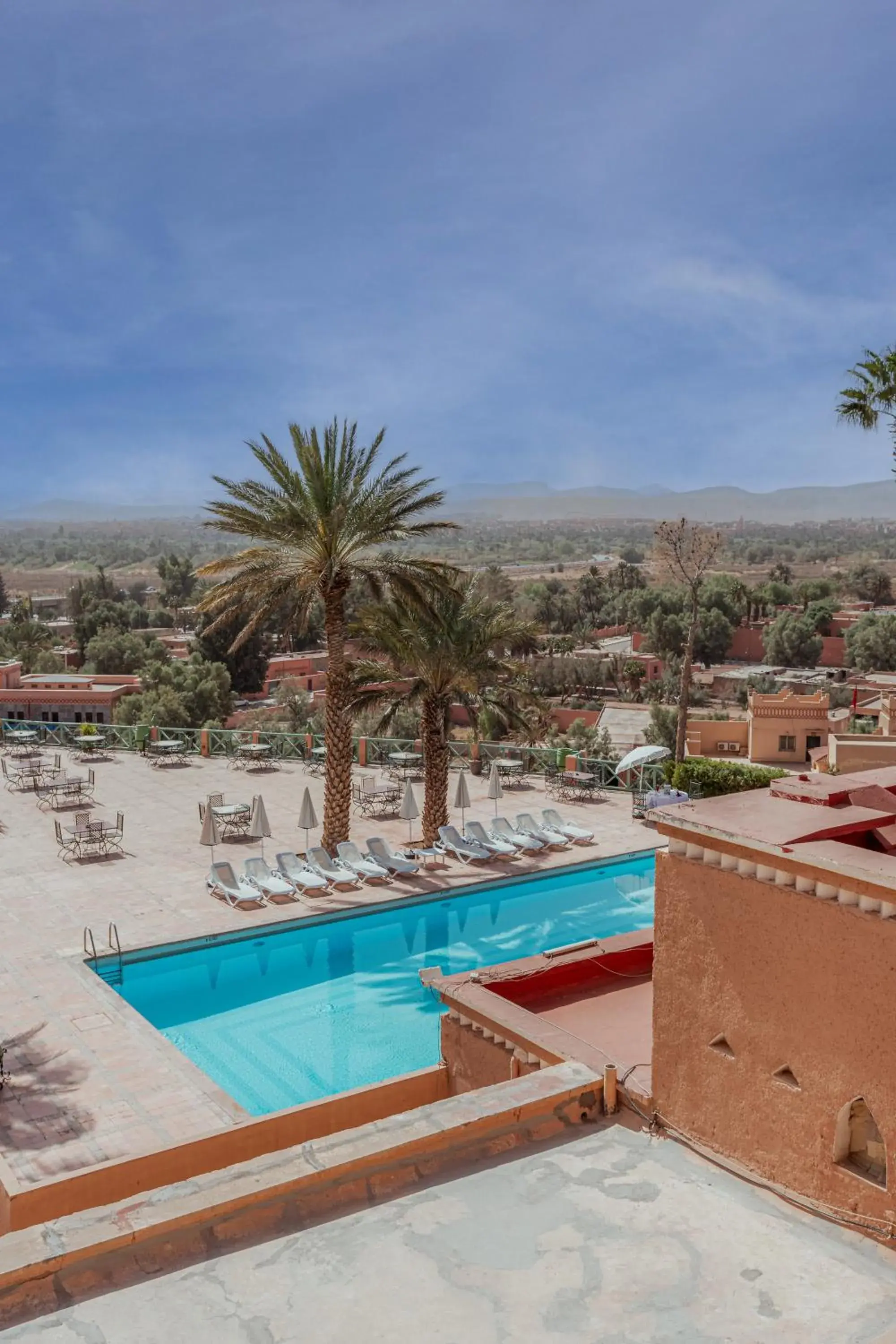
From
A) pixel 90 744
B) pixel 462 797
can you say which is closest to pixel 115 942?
pixel 462 797

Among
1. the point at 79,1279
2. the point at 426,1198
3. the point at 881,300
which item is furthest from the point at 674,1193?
the point at 881,300

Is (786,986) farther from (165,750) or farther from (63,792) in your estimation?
(165,750)

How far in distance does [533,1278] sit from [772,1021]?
150cm

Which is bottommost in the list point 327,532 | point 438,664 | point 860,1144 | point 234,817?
point 234,817

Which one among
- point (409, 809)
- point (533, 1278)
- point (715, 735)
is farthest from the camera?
point (715, 735)

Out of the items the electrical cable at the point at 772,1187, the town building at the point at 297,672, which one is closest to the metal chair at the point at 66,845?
the electrical cable at the point at 772,1187

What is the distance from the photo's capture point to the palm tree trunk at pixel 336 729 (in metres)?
15.6

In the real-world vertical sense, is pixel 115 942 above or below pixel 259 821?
below

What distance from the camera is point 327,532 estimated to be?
49.7 feet

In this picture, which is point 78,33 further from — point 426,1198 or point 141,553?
point 141,553

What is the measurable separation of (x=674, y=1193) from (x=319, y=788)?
17214mm

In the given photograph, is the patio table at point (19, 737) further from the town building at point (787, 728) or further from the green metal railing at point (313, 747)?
the town building at point (787, 728)

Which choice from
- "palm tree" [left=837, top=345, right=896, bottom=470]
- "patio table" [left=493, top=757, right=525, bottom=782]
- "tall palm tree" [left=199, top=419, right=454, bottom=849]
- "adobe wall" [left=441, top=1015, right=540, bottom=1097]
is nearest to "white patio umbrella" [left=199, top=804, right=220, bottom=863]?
"tall palm tree" [left=199, top=419, right=454, bottom=849]

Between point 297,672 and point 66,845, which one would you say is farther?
point 297,672
